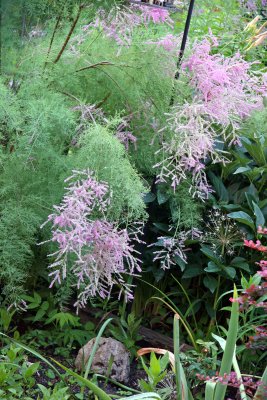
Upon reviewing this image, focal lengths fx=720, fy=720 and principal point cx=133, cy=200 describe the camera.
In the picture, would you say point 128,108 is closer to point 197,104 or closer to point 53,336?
point 197,104

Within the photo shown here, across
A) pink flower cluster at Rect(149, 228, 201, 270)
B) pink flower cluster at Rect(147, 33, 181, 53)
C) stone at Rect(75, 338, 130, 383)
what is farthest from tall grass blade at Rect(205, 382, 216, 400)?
pink flower cluster at Rect(147, 33, 181, 53)

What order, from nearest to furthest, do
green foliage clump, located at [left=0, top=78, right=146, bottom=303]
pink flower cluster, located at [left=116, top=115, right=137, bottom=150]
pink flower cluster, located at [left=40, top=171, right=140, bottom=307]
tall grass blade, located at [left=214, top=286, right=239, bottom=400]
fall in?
tall grass blade, located at [left=214, top=286, right=239, bottom=400]
pink flower cluster, located at [left=40, top=171, right=140, bottom=307]
green foliage clump, located at [left=0, top=78, right=146, bottom=303]
pink flower cluster, located at [left=116, top=115, right=137, bottom=150]

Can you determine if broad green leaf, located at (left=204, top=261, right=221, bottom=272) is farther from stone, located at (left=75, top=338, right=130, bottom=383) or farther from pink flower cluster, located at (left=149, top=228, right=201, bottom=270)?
stone, located at (left=75, top=338, right=130, bottom=383)

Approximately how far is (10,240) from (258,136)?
1524 mm

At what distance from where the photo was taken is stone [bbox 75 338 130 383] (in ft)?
11.0

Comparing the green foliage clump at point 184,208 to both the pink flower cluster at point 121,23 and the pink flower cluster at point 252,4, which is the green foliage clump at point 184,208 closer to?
the pink flower cluster at point 121,23

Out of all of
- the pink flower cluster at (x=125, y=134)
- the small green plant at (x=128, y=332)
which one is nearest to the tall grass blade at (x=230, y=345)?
the small green plant at (x=128, y=332)

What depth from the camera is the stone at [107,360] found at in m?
3.37

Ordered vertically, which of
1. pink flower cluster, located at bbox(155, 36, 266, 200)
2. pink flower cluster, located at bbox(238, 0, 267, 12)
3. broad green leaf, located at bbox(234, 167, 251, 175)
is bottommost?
broad green leaf, located at bbox(234, 167, 251, 175)

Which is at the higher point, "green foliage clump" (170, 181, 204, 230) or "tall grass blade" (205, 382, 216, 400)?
"green foliage clump" (170, 181, 204, 230)

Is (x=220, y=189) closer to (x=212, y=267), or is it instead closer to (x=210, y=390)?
(x=212, y=267)

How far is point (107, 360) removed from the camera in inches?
133

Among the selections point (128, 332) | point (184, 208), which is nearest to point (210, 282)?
point (184, 208)

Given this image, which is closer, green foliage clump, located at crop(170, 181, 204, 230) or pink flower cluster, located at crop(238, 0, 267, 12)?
green foliage clump, located at crop(170, 181, 204, 230)
